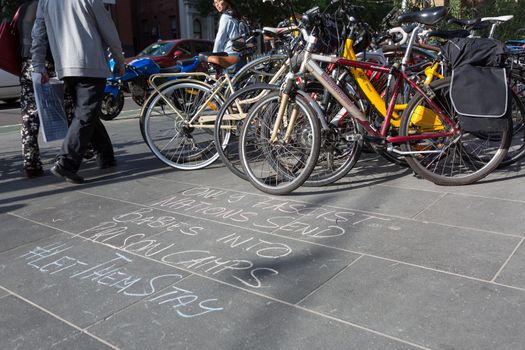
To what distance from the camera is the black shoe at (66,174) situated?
4.59m

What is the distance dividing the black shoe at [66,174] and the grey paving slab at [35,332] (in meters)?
2.30

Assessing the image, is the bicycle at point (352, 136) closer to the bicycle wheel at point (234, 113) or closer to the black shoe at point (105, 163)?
the bicycle wheel at point (234, 113)

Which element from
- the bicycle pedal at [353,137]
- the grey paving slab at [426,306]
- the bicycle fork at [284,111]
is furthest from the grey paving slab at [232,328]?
the bicycle pedal at [353,137]

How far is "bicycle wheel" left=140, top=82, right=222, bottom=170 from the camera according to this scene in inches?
197

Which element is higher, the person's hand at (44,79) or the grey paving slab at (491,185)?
the person's hand at (44,79)

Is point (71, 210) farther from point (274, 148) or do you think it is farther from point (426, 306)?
point (426, 306)

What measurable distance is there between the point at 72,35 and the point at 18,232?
1.86 m

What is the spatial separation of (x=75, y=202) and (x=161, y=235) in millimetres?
1235

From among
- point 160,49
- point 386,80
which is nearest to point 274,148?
point 386,80

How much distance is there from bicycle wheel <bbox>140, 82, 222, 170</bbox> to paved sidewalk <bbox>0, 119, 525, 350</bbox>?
800 mm

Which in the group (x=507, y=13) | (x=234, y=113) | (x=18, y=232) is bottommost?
(x=18, y=232)

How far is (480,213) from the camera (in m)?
3.39

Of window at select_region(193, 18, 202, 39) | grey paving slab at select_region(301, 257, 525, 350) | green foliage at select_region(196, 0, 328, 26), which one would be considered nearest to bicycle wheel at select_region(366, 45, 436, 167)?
grey paving slab at select_region(301, 257, 525, 350)

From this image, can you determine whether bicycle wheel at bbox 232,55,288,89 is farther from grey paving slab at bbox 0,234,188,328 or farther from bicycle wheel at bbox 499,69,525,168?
grey paving slab at bbox 0,234,188,328
